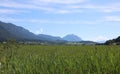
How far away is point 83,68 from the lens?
22.4 ft

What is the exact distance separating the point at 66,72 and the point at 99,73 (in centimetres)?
71

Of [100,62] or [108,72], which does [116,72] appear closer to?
[108,72]

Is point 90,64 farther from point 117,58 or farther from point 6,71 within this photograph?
point 6,71

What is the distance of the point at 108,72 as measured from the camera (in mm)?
6125

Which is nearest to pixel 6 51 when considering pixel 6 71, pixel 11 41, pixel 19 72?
pixel 11 41

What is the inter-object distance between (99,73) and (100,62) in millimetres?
1036

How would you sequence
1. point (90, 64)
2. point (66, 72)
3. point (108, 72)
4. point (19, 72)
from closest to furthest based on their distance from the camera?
1. point (108, 72)
2. point (66, 72)
3. point (90, 64)
4. point (19, 72)

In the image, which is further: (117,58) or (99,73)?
(117,58)

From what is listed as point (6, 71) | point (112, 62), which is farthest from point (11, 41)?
point (112, 62)

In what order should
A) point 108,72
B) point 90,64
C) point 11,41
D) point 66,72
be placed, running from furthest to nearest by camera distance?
point 11,41, point 90,64, point 66,72, point 108,72

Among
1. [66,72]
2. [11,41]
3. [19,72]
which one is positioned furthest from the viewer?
[11,41]

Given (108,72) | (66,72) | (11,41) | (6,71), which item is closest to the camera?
(108,72)

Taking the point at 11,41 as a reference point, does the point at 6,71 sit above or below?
below

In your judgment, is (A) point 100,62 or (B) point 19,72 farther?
(B) point 19,72
